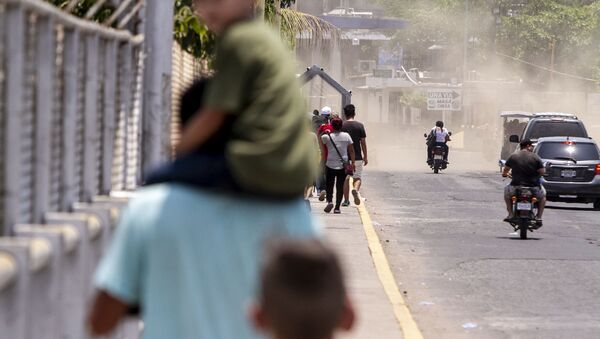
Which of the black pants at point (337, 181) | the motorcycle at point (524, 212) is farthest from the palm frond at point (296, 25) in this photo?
the motorcycle at point (524, 212)

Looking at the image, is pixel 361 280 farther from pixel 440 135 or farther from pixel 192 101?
pixel 440 135

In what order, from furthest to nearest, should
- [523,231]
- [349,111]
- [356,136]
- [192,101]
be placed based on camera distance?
1. [356,136]
2. [349,111]
3. [523,231]
4. [192,101]

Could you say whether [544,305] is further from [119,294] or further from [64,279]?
[119,294]

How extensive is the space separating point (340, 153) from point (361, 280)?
8859 mm

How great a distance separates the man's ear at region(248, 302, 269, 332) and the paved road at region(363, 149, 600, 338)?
8.73 meters

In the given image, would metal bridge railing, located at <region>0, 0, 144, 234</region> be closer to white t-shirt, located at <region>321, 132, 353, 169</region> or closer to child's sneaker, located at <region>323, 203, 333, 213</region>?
white t-shirt, located at <region>321, 132, 353, 169</region>

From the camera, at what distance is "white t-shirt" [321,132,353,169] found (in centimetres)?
2375

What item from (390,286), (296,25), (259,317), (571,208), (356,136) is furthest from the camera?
(571,208)

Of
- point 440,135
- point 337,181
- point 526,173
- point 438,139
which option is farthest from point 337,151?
point 440,135

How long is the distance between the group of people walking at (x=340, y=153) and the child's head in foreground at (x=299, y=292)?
66.5 feet

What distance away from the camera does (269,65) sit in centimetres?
394

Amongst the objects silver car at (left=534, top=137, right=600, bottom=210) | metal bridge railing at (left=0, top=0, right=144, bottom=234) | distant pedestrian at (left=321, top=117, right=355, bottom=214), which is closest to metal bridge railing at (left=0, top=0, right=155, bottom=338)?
metal bridge railing at (left=0, top=0, right=144, bottom=234)

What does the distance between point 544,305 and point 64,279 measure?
340 inches

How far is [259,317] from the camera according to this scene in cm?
328
